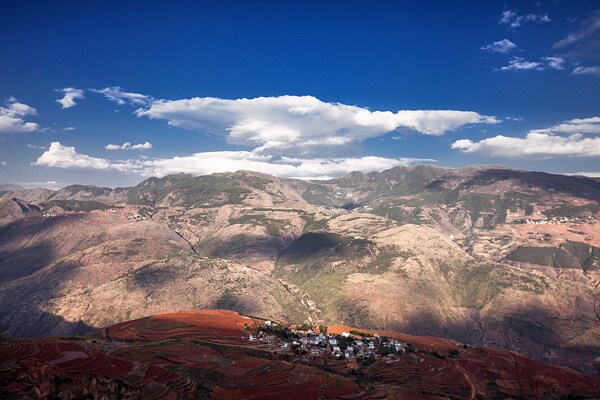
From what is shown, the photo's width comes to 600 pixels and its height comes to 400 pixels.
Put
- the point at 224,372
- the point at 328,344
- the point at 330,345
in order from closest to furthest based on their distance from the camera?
the point at 224,372 < the point at 330,345 < the point at 328,344

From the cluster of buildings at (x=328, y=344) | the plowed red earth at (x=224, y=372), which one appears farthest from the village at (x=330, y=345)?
the plowed red earth at (x=224, y=372)

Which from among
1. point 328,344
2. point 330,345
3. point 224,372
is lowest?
point 328,344

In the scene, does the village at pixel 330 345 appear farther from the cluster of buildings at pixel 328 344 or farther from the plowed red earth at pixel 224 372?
the plowed red earth at pixel 224 372

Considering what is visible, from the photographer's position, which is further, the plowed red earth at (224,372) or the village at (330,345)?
the village at (330,345)

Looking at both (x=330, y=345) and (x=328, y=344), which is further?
(x=328, y=344)

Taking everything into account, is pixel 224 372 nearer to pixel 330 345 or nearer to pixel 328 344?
pixel 330 345

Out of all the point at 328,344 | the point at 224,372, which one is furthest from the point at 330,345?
the point at 224,372

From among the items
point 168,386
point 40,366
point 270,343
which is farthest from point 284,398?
point 270,343
